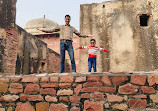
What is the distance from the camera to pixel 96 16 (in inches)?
306

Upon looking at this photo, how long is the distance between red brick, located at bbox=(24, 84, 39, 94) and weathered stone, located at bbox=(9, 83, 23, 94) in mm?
120

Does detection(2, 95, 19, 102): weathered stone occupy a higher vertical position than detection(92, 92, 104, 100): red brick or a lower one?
lower

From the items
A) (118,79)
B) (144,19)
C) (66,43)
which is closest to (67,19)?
(66,43)

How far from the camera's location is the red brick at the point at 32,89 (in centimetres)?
312

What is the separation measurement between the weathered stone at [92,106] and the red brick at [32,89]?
37.5 inches

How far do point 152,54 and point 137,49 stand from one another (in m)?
0.65

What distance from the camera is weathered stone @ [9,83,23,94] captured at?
3.18 metres

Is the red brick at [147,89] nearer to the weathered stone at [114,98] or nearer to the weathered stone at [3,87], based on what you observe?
the weathered stone at [114,98]

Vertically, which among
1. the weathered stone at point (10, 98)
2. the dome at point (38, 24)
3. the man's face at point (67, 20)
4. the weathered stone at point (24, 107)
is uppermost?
the dome at point (38, 24)

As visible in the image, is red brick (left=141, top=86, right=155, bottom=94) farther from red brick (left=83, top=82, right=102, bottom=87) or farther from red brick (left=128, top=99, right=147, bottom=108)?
red brick (left=83, top=82, right=102, bottom=87)

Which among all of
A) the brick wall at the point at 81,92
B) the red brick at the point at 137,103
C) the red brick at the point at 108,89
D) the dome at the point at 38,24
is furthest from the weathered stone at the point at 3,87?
the dome at the point at 38,24

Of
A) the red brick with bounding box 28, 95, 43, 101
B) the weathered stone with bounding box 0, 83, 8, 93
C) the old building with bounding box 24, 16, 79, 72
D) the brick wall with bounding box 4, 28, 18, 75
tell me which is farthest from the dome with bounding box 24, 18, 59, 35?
the red brick with bounding box 28, 95, 43, 101

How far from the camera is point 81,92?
2926 mm

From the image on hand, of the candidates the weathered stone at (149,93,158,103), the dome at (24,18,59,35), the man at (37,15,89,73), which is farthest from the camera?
the dome at (24,18,59,35)
